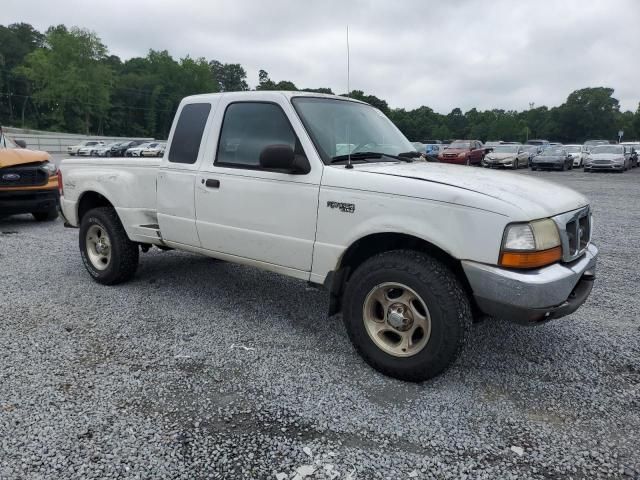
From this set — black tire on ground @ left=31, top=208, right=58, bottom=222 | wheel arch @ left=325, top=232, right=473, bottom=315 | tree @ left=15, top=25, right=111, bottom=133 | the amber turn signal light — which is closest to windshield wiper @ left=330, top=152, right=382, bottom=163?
wheel arch @ left=325, top=232, right=473, bottom=315

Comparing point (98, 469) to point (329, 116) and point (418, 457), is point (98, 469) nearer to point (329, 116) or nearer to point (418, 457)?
point (418, 457)

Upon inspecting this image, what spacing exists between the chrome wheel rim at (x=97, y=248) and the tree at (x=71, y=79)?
276 ft

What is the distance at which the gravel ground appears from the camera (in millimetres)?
2469

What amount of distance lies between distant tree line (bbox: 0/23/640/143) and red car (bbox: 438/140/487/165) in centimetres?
4774

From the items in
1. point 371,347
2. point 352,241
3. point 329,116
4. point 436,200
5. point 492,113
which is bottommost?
point 371,347

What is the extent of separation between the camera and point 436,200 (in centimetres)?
301

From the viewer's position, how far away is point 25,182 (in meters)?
8.35

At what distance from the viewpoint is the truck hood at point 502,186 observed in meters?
2.96

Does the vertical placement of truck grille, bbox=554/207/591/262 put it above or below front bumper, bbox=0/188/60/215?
above

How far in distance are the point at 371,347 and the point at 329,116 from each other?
191 cm

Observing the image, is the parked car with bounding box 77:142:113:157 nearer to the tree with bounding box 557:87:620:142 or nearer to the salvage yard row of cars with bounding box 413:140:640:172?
the salvage yard row of cars with bounding box 413:140:640:172

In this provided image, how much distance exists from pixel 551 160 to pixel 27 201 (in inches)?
1072

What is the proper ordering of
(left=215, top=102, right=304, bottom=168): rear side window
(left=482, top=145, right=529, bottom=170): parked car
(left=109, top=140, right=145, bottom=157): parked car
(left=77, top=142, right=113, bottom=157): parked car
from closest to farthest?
(left=215, top=102, right=304, bottom=168): rear side window < (left=482, top=145, right=529, bottom=170): parked car < (left=109, top=140, right=145, bottom=157): parked car < (left=77, top=142, right=113, bottom=157): parked car

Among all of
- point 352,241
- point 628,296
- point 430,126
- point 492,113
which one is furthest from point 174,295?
point 492,113
